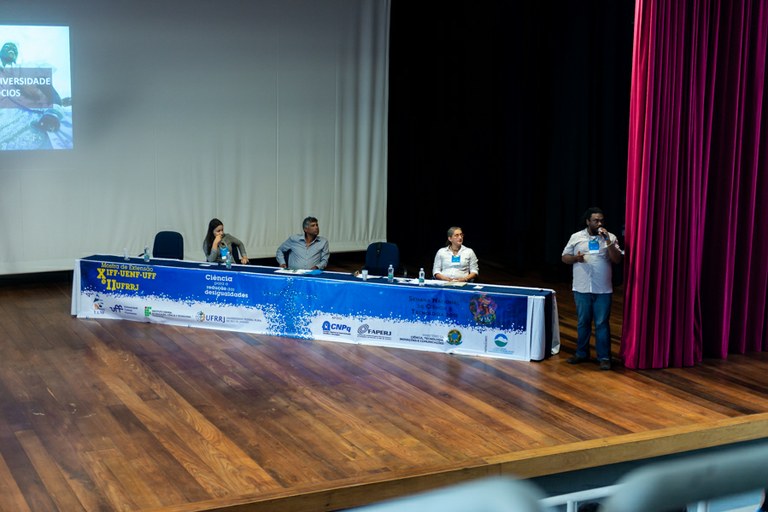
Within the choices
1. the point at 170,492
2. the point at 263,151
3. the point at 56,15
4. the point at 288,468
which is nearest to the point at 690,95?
the point at 288,468

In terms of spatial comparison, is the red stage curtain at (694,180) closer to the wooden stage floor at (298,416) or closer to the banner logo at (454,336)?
the wooden stage floor at (298,416)

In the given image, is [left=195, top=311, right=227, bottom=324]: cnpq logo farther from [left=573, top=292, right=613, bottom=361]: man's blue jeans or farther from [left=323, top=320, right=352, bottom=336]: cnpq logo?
[left=573, top=292, right=613, bottom=361]: man's blue jeans

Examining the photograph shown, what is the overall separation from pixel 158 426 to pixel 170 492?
119 centimetres

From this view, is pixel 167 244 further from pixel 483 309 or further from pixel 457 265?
pixel 483 309

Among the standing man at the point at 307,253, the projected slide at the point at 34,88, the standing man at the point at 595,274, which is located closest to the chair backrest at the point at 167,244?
the standing man at the point at 307,253

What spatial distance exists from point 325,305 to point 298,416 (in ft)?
6.89

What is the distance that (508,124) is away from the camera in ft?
42.3

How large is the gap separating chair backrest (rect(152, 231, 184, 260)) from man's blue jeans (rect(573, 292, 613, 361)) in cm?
423

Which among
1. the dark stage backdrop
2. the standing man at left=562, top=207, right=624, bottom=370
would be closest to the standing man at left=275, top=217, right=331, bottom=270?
the standing man at left=562, top=207, right=624, bottom=370

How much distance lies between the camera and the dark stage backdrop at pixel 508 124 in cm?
1179

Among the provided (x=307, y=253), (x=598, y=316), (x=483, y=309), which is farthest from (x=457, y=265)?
(x=307, y=253)

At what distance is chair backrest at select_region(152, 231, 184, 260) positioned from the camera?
32.9ft

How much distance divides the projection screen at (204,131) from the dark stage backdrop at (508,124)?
461 millimetres

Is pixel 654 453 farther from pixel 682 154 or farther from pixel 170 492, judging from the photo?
pixel 682 154
